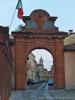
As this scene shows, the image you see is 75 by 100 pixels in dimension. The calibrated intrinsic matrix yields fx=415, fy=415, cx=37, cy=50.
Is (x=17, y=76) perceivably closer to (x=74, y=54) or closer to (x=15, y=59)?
(x=15, y=59)

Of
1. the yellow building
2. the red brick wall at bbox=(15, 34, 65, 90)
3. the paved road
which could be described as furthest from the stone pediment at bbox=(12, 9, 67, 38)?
the paved road

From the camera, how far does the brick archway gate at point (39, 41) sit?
1788 inches

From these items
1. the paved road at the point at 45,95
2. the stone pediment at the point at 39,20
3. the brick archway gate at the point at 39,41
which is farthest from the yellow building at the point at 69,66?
the paved road at the point at 45,95

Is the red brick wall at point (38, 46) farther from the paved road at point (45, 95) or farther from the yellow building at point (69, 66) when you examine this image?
the paved road at point (45, 95)

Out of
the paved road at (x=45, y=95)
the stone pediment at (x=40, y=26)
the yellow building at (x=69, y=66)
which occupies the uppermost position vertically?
the stone pediment at (x=40, y=26)

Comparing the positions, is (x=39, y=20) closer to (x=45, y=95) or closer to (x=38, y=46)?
(x=38, y=46)

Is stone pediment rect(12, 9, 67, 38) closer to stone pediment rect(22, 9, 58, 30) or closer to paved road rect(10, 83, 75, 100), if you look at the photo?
stone pediment rect(22, 9, 58, 30)

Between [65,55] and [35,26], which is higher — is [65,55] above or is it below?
below

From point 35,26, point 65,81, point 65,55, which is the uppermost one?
point 35,26

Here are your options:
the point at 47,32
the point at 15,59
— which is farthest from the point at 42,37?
the point at 15,59

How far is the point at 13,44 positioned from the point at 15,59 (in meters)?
1.76

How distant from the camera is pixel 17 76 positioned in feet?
148

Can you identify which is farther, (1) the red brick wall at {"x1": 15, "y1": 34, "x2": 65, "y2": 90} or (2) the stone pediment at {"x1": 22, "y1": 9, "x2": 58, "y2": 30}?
(2) the stone pediment at {"x1": 22, "y1": 9, "x2": 58, "y2": 30}

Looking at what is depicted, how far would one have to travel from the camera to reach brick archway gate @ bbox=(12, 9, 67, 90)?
45.4 meters
